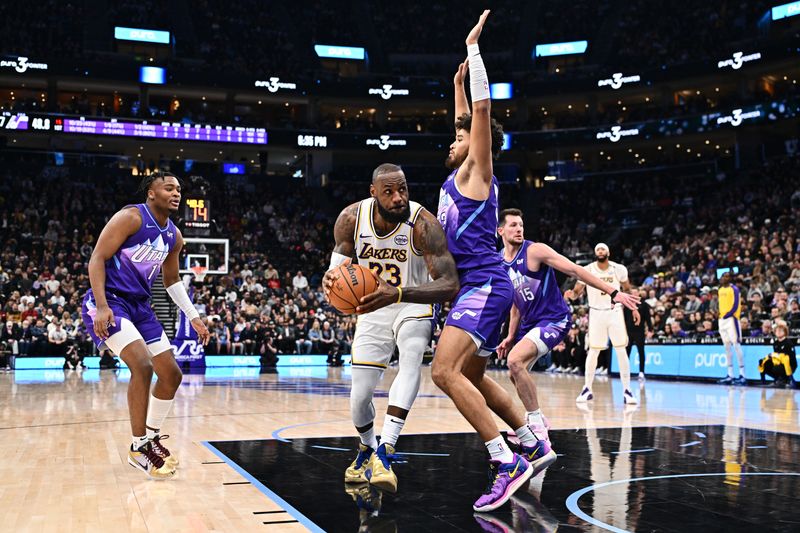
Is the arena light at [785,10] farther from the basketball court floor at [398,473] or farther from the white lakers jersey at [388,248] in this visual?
the white lakers jersey at [388,248]

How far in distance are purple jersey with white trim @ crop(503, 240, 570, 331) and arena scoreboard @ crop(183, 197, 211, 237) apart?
18201 mm

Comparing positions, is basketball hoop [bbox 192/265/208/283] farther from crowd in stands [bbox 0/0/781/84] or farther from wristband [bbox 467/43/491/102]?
wristband [bbox 467/43/491/102]

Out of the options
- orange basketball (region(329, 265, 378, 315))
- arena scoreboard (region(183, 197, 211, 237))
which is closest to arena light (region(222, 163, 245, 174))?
arena scoreboard (region(183, 197, 211, 237))

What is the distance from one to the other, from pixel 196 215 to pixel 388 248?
65.9ft

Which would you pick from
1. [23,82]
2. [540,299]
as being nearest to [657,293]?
[540,299]

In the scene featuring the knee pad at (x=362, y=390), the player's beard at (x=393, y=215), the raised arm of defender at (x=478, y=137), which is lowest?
the knee pad at (x=362, y=390)

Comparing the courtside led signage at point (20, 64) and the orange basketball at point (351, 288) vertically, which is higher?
the courtside led signage at point (20, 64)

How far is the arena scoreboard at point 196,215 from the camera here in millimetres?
24234

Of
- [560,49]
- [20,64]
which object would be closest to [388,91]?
[560,49]

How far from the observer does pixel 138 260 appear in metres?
5.98

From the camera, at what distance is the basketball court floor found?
4.33m

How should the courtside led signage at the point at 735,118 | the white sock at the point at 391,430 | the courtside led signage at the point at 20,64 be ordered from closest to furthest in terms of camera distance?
1. the white sock at the point at 391,430
2. the courtside led signage at the point at 735,118
3. the courtside led signage at the point at 20,64

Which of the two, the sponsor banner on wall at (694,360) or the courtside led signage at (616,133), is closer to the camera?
the sponsor banner on wall at (694,360)

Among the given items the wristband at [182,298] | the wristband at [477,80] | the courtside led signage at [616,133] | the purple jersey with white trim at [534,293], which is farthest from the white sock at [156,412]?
the courtside led signage at [616,133]
